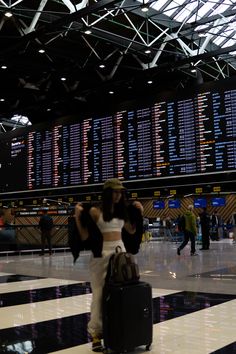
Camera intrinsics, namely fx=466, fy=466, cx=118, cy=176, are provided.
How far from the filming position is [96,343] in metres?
4.13

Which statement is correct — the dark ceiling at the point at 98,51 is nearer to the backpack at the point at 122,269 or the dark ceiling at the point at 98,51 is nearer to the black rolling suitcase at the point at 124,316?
the backpack at the point at 122,269

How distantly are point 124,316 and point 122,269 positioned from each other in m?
0.38

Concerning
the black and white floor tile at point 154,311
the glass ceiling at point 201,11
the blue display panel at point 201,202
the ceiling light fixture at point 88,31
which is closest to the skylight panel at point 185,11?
the glass ceiling at point 201,11

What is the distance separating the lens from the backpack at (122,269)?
3.93m

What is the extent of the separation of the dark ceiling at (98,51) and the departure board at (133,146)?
129 centimetres

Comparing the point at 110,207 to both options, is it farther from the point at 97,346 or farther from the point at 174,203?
the point at 174,203

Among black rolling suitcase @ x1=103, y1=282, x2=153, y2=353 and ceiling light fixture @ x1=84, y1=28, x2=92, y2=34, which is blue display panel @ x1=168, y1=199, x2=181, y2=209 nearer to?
ceiling light fixture @ x1=84, y1=28, x2=92, y2=34

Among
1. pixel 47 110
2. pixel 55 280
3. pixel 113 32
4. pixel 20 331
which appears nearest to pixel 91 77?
pixel 113 32

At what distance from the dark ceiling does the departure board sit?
129cm

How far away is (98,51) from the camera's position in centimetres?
1808

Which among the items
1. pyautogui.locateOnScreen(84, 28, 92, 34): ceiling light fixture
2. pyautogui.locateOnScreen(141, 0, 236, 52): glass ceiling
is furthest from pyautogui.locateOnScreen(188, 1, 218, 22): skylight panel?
pyautogui.locateOnScreen(84, 28, 92, 34): ceiling light fixture

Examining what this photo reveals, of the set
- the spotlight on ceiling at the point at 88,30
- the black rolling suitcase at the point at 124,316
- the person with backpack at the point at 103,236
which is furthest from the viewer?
the spotlight on ceiling at the point at 88,30

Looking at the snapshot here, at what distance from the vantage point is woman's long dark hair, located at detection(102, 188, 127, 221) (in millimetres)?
4105

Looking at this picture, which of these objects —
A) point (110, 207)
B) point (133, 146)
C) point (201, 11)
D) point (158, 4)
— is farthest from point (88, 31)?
point (110, 207)
